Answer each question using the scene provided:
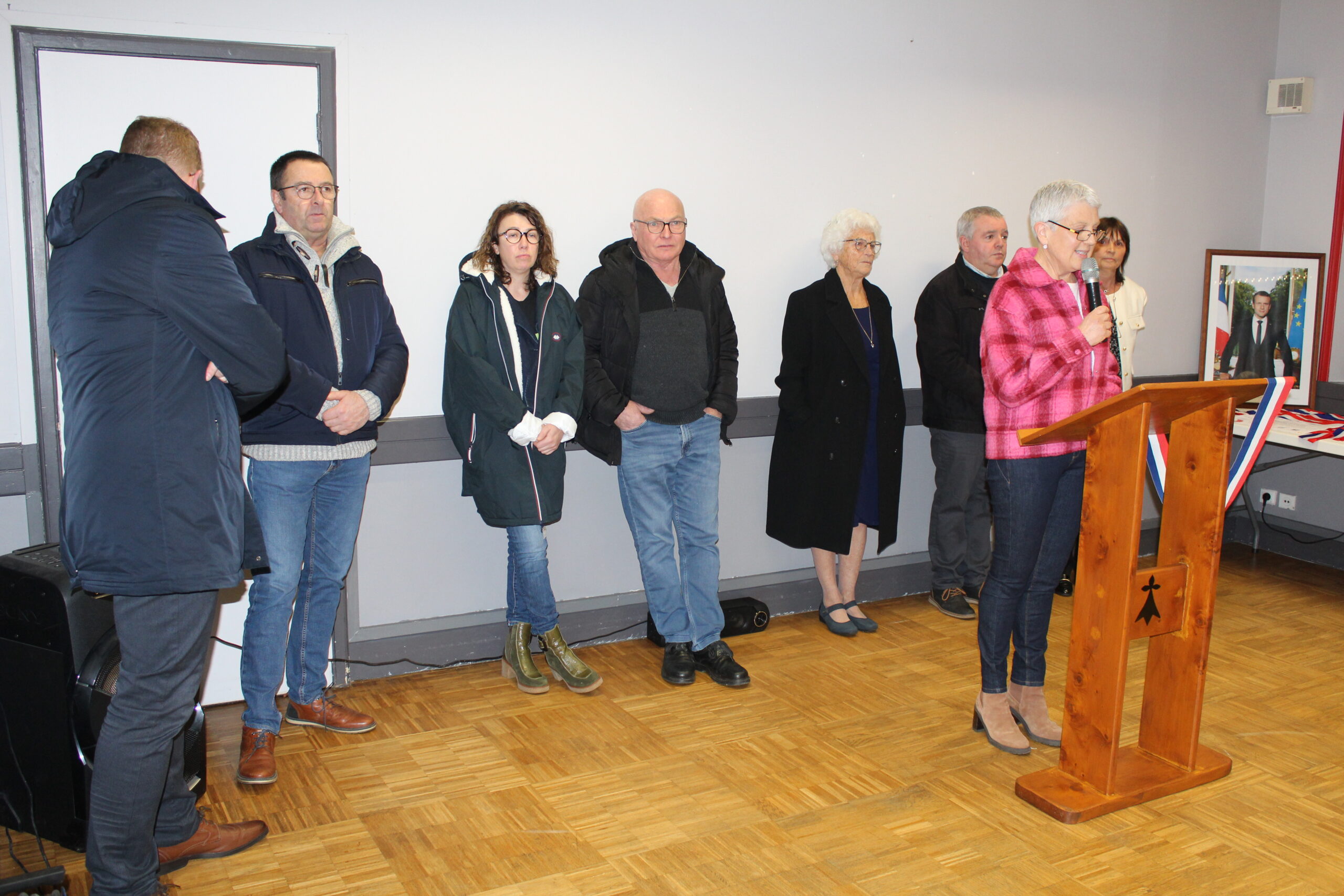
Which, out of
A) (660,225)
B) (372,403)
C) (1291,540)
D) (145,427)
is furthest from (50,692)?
(1291,540)

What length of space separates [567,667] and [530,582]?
1.06 feet

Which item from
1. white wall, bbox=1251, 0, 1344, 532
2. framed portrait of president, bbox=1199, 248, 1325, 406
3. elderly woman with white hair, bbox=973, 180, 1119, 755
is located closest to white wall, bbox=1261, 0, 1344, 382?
white wall, bbox=1251, 0, 1344, 532

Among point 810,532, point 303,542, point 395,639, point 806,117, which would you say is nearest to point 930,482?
point 810,532

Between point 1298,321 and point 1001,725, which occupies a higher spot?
point 1298,321

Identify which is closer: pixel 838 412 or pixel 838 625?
A: pixel 838 412

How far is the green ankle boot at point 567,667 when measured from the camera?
3.51 meters

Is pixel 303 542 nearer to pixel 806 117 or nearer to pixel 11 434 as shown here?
pixel 11 434

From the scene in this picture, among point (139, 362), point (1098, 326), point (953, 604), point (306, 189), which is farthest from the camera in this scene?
point (953, 604)

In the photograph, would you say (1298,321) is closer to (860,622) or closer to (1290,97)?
(1290,97)

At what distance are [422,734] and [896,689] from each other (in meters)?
1.61

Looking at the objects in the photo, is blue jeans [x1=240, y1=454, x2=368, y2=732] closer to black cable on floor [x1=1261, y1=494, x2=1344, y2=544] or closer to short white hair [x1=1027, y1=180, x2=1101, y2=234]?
short white hair [x1=1027, y1=180, x2=1101, y2=234]

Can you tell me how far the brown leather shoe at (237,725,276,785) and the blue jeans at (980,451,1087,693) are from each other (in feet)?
6.76

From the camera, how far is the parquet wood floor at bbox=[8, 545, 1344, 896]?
2445 millimetres

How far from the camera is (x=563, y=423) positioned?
3365mm
